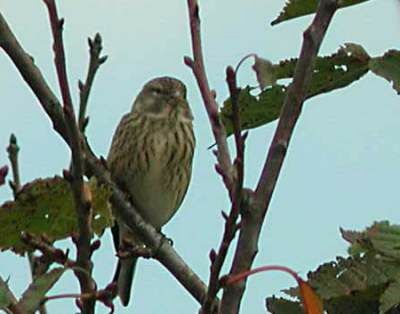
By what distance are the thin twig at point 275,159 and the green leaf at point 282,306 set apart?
26 cm

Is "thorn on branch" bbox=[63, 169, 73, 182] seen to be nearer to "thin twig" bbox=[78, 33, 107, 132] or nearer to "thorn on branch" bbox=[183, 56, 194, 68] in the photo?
"thin twig" bbox=[78, 33, 107, 132]

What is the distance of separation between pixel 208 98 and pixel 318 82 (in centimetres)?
21

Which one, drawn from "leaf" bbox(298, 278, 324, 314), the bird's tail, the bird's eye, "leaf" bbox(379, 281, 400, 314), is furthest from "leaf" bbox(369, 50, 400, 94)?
the bird's eye

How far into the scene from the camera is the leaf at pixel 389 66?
2.09 metres

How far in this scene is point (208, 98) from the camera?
221 cm

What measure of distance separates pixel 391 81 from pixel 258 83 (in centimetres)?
25

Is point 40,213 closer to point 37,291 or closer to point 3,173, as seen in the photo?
point 3,173

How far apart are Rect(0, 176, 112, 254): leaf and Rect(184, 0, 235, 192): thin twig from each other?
25cm

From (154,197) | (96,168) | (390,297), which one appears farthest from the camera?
(154,197)

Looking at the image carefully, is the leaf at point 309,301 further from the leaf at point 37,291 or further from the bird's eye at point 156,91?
the bird's eye at point 156,91

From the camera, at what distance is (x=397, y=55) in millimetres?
2141

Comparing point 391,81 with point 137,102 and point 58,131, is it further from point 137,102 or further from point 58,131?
point 137,102

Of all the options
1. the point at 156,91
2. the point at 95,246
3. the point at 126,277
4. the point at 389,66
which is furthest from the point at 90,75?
the point at 156,91

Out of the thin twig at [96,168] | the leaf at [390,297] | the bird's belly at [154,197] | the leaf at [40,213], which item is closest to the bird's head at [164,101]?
the bird's belly at [154,197]
